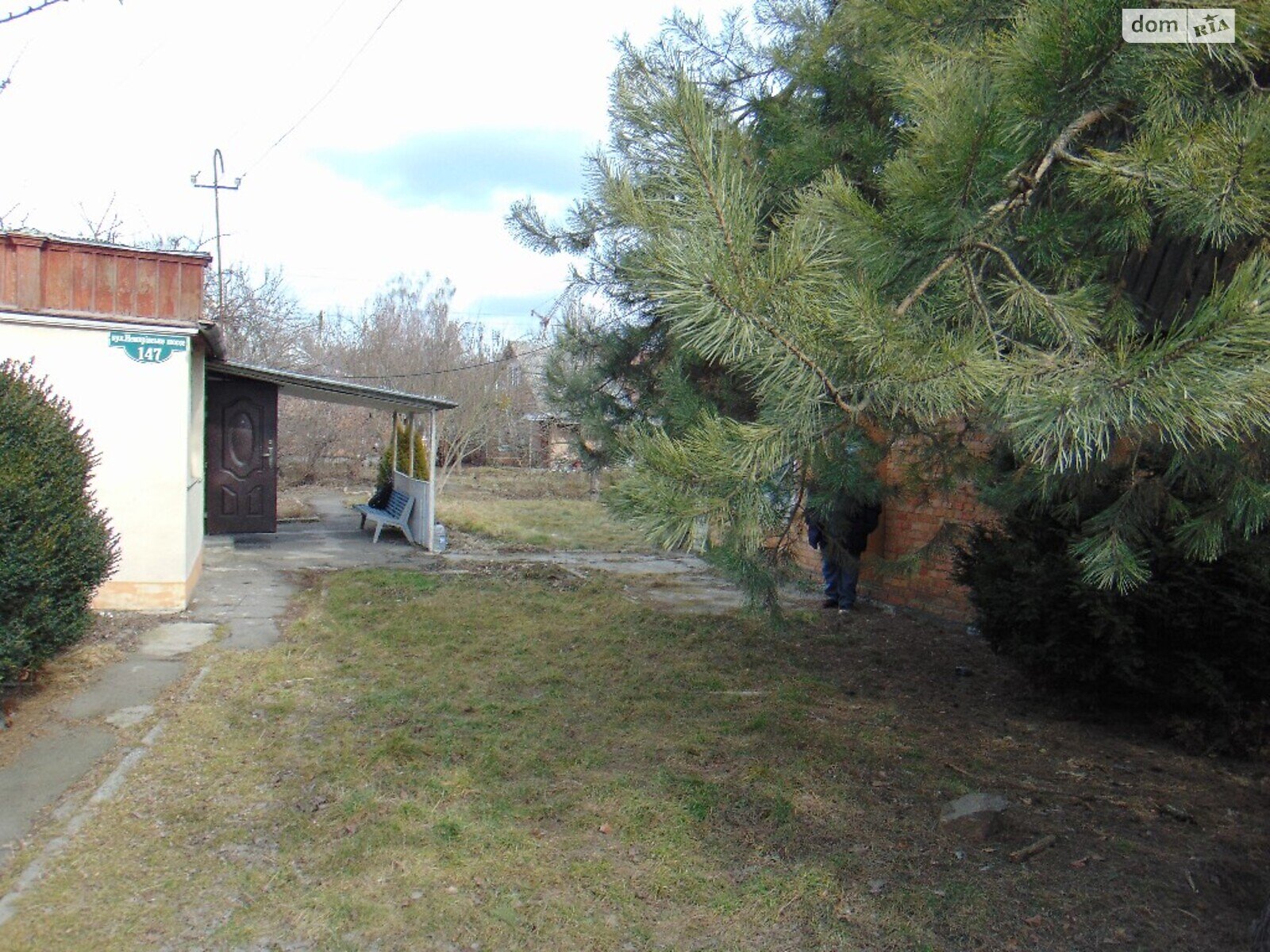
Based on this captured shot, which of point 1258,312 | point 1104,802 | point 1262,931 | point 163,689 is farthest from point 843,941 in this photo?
point 163,689

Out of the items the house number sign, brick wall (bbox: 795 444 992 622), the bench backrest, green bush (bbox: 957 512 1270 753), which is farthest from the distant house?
green bush (bbox: 957 512 1270 753)

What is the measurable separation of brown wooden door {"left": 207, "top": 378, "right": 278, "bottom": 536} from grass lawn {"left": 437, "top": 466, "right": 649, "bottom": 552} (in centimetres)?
374

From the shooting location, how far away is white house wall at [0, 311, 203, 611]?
8492 millimetres

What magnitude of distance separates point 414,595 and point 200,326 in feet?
11.4

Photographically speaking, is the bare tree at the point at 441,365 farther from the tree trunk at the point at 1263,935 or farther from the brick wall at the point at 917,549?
the tree trunk at the point at 1263,935

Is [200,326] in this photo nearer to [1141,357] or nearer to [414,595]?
[414,595]

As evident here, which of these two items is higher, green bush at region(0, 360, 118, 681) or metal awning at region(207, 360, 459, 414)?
metal awning at region(207, 360, 459, 414)

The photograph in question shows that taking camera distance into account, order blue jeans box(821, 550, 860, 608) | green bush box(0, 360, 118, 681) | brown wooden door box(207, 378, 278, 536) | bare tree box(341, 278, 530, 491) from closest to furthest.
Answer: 1. green bush box(0, 360, 118, 681)
2. blue jeans box(821, 550, 860, 608)
3. brown wooden door box(207, 378, 278, 536)
4. bare tree box(341, 278, 530, 491)

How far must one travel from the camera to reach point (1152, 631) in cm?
538

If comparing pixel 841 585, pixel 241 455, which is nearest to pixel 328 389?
pixel 241 455

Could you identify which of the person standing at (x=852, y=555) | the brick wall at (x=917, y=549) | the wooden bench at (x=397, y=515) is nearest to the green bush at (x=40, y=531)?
the person standing at (x=852, y=555)

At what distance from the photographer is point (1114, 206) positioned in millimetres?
2984

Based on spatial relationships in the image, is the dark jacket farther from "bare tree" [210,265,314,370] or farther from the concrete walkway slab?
"bare tree" [210,265,314,370]

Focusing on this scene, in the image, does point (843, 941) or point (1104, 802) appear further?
point (1104, 802)
